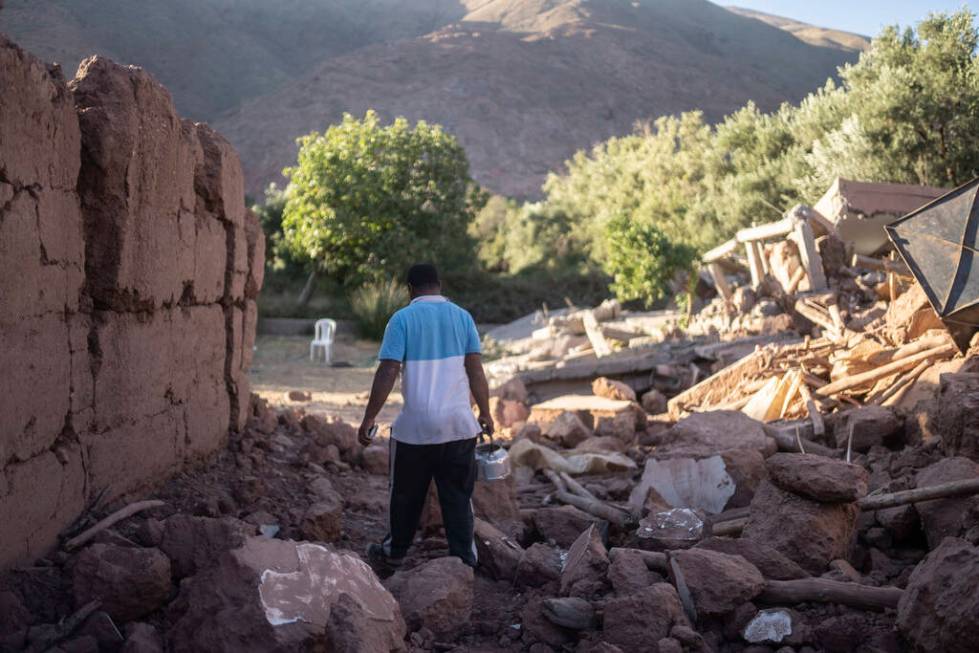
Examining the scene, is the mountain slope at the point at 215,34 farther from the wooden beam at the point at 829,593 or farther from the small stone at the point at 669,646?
the wooden beam at the point at 829,593

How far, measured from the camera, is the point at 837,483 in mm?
3941

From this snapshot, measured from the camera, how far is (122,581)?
3.23 metres

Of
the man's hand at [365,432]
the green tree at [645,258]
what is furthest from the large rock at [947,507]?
the green tree at [645,258]

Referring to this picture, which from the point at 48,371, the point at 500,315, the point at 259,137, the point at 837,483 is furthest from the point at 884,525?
the point at 259,137

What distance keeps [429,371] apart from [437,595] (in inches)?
42.9

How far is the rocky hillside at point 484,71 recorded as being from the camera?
167 feet

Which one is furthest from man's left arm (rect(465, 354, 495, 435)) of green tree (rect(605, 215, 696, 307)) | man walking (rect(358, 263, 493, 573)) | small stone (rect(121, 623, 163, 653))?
green tree (rect(605, 215, 696, 307))

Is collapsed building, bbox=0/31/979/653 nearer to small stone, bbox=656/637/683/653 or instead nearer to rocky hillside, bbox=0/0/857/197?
small stone, bbox=656/637/683/653

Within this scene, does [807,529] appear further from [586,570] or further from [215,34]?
[215,34]

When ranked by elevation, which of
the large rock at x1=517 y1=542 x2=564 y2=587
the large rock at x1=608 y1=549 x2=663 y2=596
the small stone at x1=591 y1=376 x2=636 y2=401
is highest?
the small stone at x1=591 y1=376 x2=636 y2=401

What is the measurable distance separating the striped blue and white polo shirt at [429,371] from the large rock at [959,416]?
2593mm

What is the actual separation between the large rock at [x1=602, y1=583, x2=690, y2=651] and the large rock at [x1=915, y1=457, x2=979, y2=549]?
1.36 meters

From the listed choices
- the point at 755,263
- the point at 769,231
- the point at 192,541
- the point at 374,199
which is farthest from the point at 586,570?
the point at 374,199

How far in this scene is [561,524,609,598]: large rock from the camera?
378cm
